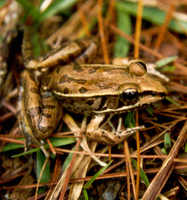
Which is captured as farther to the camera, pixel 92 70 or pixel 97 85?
pixel 92 70

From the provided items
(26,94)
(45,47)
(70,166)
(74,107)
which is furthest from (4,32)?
(70,166)

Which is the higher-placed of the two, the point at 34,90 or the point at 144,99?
the point at 34,90

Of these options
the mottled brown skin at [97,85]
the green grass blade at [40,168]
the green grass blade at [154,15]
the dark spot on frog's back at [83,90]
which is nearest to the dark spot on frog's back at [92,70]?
the mottled brown skin at [97,85]

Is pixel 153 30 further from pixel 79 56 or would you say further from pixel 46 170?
pixel 46 170

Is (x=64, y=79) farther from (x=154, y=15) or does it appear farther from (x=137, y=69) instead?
(x=154, y=15)

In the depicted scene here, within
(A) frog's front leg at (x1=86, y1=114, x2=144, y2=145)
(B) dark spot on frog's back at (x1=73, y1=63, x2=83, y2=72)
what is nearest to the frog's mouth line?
(A) frog's front leg at (x1=86, y1=114, x2=144, y2=145)

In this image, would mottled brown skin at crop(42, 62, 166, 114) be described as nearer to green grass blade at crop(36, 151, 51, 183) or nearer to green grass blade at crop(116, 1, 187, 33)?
green grass blade at crop(36, 151, 51, 183)

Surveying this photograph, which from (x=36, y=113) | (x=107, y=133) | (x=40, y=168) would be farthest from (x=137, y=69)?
(x=40, y=168)
